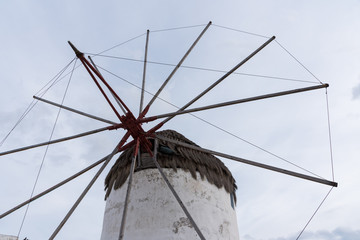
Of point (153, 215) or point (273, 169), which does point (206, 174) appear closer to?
point (153, 215)

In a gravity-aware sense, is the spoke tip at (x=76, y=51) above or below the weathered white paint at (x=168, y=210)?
above

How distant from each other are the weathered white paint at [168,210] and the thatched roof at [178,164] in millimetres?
197

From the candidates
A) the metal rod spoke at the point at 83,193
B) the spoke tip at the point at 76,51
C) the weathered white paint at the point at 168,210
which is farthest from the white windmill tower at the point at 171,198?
the spoke tip at the point at 76,51

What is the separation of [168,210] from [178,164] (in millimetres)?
1505

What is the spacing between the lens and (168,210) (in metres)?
8.91

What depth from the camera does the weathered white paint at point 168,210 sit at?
8.71m

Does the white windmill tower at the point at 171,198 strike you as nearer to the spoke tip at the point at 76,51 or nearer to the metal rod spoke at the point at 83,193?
the metal rod spoke at the point at 83,193

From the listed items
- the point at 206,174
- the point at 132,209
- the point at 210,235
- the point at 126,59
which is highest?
the point at 126,59

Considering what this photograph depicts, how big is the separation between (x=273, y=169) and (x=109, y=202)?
5692 mm

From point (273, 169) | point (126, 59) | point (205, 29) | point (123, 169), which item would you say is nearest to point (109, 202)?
point (123, 169)

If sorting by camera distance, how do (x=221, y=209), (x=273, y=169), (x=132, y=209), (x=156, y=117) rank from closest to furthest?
(x=273, y=169)
(x=156, y=117)
(x=132, y=209)
(x=221, y=209)

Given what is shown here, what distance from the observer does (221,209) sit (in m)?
9.81

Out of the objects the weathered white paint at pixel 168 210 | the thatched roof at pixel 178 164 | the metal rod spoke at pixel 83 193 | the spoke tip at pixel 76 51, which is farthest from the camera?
the thatched roof at pixel 178 164

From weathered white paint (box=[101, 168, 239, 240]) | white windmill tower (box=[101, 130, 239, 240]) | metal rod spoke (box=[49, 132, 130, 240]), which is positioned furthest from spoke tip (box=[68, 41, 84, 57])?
weathered white paint (box=[101, 168, 239, 240])
